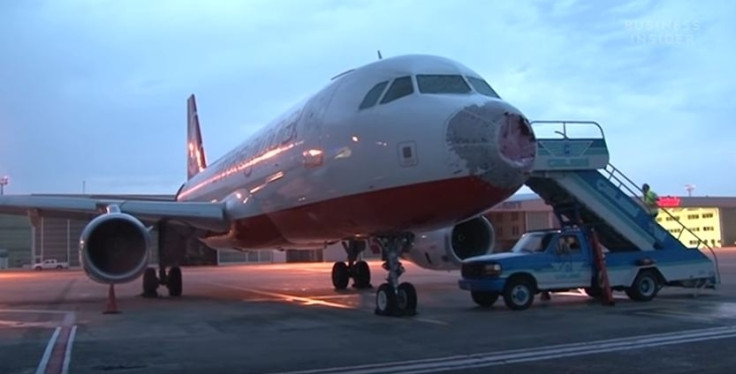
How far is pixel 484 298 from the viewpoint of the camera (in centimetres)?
1381

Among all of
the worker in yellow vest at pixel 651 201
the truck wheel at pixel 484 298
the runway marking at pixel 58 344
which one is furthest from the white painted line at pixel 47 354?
the worker in yellow vest at pixel 651 201

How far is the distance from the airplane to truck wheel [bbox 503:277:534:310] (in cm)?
145

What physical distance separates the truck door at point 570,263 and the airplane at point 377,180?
5.62ft

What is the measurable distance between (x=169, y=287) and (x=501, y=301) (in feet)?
28.4

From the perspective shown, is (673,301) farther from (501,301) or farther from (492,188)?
(492,188)

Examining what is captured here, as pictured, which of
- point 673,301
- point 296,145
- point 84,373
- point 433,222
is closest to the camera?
point 84,373

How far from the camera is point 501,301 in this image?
589 inches

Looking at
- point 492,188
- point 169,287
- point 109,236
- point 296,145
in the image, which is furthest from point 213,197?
point 492,188

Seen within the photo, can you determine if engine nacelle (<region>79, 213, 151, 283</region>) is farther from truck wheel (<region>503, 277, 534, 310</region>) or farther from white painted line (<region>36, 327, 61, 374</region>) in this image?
truck wheel (<region>503, 277, 534, 310</region>)

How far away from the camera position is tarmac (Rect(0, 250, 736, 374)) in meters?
7.48

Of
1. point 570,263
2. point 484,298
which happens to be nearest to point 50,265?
point 484,298

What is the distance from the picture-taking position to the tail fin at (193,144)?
27.7m

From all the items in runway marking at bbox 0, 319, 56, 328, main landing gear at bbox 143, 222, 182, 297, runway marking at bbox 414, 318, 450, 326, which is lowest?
runway marking at bbox 414, 318, 450, 326

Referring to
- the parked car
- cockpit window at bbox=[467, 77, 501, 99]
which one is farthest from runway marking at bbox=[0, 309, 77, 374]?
the parked car
